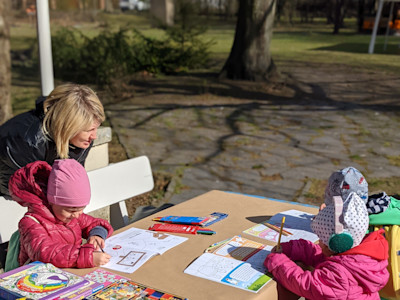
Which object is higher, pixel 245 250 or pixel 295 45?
pixel 245 250

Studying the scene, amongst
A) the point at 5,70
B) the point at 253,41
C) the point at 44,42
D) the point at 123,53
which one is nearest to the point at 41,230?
the point at 44,42

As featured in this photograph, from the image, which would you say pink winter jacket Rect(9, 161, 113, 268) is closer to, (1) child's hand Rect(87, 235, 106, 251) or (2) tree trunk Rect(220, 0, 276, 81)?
(1) child's hand Rect(87, 235, 106, 251)

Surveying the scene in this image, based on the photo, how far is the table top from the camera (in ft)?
7.14

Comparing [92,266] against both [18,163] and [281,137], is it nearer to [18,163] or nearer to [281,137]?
[18,163]

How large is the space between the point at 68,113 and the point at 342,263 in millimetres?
1600

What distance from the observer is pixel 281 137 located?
8.01 m

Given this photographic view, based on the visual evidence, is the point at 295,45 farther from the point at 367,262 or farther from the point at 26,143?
the point at 367,262

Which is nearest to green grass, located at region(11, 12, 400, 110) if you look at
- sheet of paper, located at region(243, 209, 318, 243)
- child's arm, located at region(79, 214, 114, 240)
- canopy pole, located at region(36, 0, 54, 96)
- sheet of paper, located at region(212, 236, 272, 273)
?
canopy pole, located at region(36, 0, 54, 96)

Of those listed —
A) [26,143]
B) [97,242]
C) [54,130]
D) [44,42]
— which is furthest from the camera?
[44,42]

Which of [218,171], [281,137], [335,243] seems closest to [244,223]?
[335,243]

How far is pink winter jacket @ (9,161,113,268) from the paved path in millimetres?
2936

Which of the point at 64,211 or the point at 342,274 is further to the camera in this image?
the point at 64,211

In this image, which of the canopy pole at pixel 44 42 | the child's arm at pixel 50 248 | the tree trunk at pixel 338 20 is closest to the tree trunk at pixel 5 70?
the canopy pole at pixel 44 42

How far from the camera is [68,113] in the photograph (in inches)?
115
